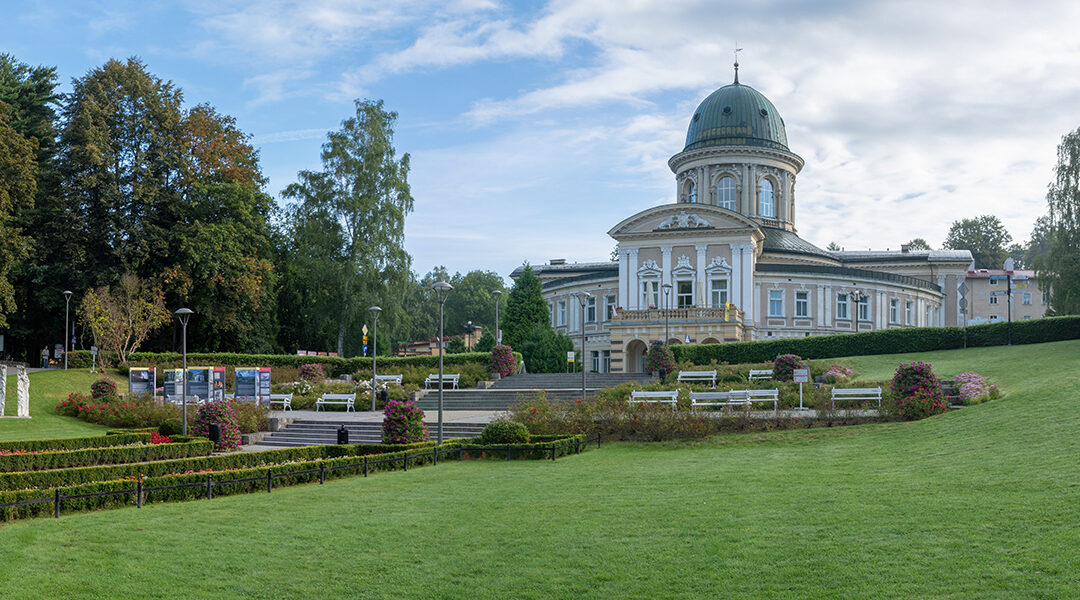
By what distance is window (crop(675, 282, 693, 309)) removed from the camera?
5766 cm

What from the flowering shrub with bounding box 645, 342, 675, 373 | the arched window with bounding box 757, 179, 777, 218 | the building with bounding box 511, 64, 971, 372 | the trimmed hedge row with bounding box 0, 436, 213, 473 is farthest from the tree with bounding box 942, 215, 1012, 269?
the trimmed hedge row with bounding box 0, 436, 213, 473

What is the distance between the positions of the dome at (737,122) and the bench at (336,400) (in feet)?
131

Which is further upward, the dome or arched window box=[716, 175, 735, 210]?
the dome

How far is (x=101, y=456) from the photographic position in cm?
2011

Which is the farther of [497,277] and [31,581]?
[497,277]

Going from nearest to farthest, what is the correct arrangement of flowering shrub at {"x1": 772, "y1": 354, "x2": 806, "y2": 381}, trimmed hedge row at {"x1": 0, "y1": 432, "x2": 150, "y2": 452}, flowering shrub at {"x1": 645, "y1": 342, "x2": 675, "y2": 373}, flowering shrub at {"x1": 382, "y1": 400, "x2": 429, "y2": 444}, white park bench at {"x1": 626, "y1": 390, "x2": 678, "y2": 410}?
trimmed hedge row at {"x1": 0, "y1": 432, "x2": 150, "y2": 452} → flowering shrub at {"x1": 382, "y1": 400, "x2": 429, "y2": 444} → white park bench at {"x1": 626, "y1": 390, "x2": 678, "y2": 410} → flowering shrub at {"x1": 772, "y1": 354, "x2": 806, "y2": 381} → flowering shrub at {"x1": 645, "y1": 342, "x2": 675, "y2": 373}

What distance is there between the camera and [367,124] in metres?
53.5

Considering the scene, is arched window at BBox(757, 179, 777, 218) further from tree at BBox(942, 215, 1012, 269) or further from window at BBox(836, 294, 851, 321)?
tree at BBox(942, 215, 1012, 269)

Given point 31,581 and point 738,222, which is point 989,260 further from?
point 31,581

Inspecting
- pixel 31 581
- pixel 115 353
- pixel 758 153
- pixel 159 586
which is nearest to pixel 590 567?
pixel 159 586

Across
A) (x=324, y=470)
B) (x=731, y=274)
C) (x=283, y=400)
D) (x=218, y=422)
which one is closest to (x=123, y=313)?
(x=283, y=400)

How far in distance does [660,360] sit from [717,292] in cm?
1823

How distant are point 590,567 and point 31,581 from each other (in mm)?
6082

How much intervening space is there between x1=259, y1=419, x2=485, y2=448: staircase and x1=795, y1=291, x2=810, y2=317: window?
36474 millimetres
